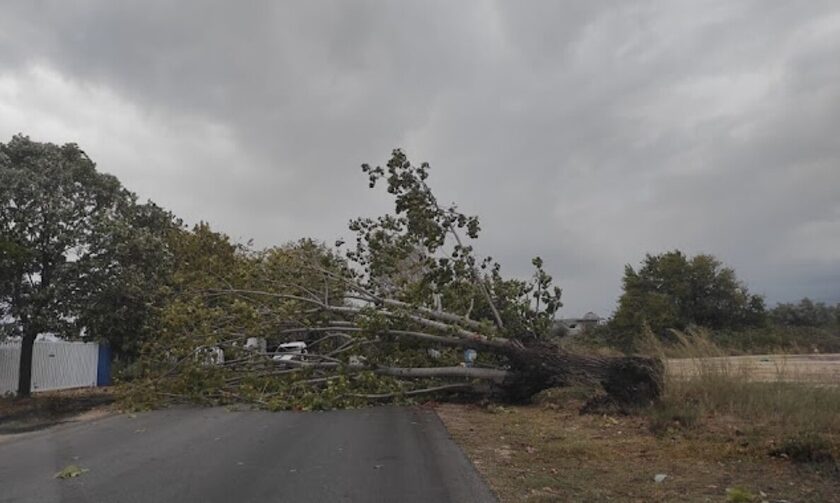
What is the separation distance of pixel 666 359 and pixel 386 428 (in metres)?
4.93

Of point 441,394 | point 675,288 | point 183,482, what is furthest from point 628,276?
point 183,482

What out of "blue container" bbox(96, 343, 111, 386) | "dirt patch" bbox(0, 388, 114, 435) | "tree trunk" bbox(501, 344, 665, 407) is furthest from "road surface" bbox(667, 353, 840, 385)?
"blue container" bbox(96, 343, 111, 386)

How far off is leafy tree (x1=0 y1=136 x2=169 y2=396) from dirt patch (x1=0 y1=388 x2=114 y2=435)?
1.99 meters

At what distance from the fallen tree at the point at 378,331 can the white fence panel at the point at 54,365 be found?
9700mm

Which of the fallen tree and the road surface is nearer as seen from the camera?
the road surface

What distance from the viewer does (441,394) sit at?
1662 centimetres

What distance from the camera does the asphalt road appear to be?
22.5ft

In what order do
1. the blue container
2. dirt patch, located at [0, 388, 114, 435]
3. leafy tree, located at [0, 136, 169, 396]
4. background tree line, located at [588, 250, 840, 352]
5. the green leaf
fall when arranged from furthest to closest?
background tree line, located at [588, 250, 840, 352]
the blue container
leafy tree, located at [0, 136, 169, 396]
dirt patch, located at [0, 388, 114, 435]
the green leaf

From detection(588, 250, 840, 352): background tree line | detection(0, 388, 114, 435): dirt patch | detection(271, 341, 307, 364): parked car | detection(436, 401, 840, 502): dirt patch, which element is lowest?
detection(436, 401, 840, 502): dirt patch

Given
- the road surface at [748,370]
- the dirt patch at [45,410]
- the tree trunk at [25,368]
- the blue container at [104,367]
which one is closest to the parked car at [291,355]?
the dirt patch at [45,410]

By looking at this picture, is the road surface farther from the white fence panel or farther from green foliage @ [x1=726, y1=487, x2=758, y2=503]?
the white fence panel

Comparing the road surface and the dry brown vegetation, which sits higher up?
the road surface

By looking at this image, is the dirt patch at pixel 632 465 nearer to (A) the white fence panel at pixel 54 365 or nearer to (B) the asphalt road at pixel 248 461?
(B) the asphalt road at pixel 248 461

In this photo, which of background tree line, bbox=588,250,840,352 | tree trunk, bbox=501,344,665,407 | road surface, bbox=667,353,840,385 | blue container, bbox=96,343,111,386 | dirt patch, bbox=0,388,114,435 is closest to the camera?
road surface, bbox=667,353,840,385
